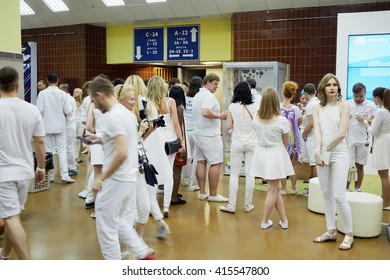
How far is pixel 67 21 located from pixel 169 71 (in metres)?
3.68

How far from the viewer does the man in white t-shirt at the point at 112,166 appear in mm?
2852

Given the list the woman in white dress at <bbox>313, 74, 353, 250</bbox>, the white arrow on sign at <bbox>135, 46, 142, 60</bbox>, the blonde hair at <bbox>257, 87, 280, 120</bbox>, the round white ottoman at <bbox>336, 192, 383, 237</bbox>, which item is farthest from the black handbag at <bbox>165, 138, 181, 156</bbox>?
the white arrow on sign at <bbox>135, 46, 142, 60</bbox>

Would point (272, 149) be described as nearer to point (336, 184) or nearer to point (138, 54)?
point (336, 184)

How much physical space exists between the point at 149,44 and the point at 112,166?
944 cm

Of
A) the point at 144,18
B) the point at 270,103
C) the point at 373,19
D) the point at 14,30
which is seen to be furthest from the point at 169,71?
the point at 270,103

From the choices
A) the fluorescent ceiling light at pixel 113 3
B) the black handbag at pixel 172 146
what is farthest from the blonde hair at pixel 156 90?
the fluorescent ceiling light at pixel 113 3

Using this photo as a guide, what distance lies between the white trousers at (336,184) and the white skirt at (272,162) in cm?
48

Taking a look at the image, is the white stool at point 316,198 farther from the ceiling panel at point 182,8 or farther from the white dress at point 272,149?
the ceiling panel at point 182,8

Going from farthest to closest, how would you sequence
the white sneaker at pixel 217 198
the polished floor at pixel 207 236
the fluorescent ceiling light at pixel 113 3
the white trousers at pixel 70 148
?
the fluorescent ceiling light at pixel 113 3 < the white trousers at pixel 70 148 < the white sneaker at pixel 217 198 < the polished floor at pixel 207 236

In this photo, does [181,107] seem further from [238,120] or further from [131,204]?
[131,204]

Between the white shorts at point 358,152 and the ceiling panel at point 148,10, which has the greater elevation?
the ceiling panel at point 148,10

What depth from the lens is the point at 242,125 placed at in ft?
16.8

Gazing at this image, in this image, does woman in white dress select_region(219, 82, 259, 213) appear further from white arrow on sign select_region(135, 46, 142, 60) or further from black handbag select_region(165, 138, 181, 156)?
white arrow on sign select_region(135, 46, 142, 60)

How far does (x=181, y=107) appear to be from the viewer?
526cm
